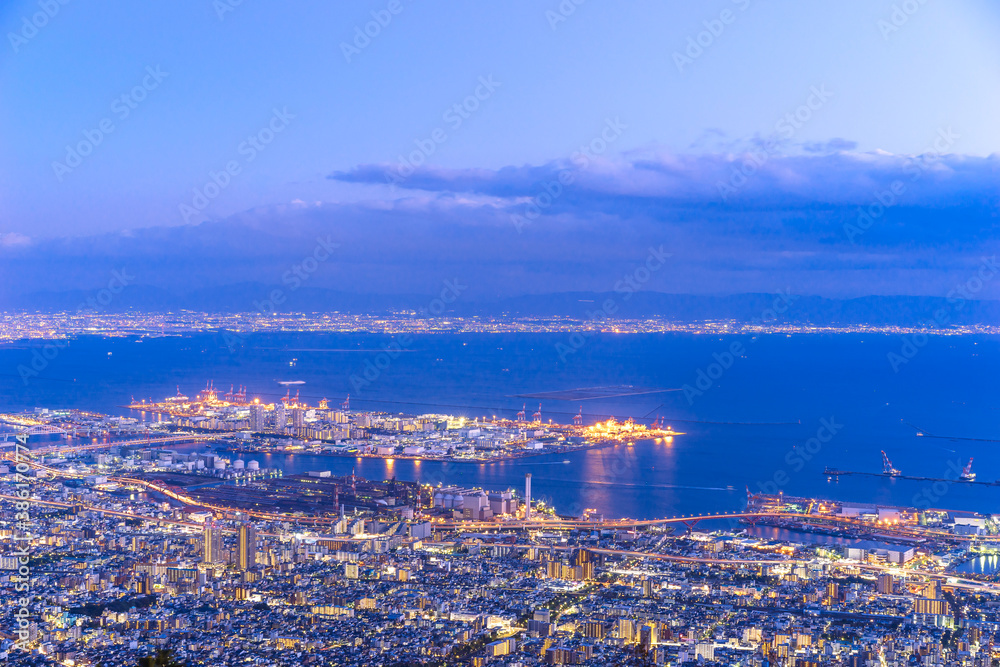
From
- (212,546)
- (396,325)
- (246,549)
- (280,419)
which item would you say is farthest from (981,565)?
(396,325)

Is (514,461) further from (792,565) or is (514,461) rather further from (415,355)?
(415,355)

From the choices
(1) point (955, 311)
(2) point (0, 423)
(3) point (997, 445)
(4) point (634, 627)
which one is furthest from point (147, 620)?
(1) point (955, 311)

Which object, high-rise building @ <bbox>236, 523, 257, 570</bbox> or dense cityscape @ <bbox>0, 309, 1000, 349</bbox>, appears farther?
dense cityscape @ <bbox>0, 309, 1000, 349</bbox>

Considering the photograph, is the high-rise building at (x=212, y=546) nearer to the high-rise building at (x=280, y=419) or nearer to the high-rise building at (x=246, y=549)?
the high-rise building at (x=246, y=549)

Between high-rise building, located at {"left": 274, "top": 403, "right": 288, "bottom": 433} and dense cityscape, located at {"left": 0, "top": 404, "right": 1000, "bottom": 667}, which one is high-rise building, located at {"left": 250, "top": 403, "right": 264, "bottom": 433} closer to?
high-rise building, located at {"left": 274, "top": 403, "right": 288, "bottom": 433}

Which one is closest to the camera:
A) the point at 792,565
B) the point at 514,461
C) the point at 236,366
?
the point at 792,565

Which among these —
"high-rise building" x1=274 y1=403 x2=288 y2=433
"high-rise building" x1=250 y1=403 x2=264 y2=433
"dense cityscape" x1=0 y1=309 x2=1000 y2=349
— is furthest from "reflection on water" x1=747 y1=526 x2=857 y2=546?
"dense cityscape" x1=0 y1=309 x2=1000 y2=349
